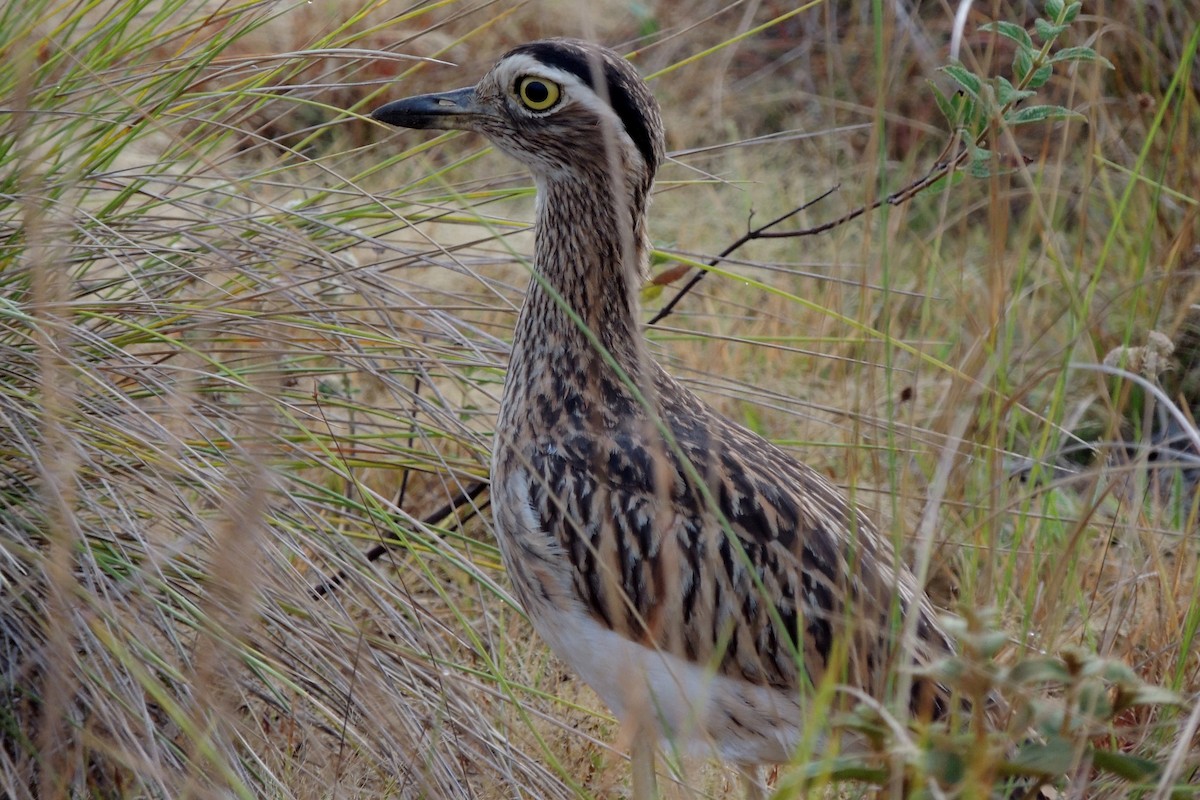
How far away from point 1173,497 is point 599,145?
204cm

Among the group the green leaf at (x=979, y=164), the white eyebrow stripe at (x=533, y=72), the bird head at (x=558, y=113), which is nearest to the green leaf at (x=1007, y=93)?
the green leaf at (x=979, y=164)

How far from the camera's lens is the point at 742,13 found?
23.3 feet

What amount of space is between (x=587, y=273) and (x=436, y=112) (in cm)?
50

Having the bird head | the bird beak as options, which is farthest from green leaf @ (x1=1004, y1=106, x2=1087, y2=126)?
the bird beak

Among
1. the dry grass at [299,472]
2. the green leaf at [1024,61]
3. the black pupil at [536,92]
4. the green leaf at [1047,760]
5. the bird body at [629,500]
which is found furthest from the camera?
the black pupil at [536,92]

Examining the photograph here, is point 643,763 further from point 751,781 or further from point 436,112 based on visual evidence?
point 436,112

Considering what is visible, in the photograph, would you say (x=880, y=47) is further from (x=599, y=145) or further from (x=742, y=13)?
(x=742, y=13)

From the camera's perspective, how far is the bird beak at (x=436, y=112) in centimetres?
306

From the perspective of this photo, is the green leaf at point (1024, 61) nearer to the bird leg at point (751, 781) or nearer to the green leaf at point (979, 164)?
the green leaf at point (979, 164)

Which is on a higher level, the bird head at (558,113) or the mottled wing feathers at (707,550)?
the bird head at (558,113)

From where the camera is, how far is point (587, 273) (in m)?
3.01

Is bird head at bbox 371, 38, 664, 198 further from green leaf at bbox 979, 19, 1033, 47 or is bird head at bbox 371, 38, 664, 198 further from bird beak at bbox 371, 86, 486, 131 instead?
green leaf at bbox 979, 19, 1033, 47

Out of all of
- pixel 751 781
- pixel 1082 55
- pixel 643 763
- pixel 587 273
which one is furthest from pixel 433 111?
pixel 751 781

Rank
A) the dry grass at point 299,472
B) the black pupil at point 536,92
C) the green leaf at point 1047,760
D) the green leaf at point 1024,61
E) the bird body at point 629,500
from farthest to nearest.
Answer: the black pupil at point 536,92 < the green leaf at point 1024,61 < the bird body at point 629,500 < the dry grass at point 299,472 < the green leaf at point 1047,760
